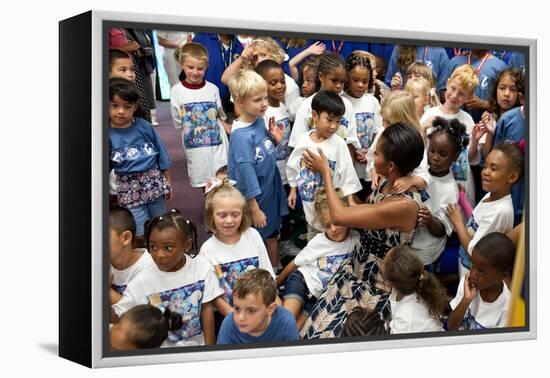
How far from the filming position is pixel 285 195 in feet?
20.6

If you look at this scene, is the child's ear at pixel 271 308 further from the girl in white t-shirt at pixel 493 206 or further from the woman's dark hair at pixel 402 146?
the girl in white t-shirt at pixel 493 206

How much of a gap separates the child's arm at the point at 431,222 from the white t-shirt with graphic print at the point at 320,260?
445 millimetres

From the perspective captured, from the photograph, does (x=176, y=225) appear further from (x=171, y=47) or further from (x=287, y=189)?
(x=171, y=47)

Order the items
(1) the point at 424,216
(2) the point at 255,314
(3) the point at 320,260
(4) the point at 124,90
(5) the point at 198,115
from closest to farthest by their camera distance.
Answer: (4) the point at 124,90 → (5) the point at 198,115 → (2) the point at 255,314 → (3) the point at 320,260 → (1) the point at 424,216

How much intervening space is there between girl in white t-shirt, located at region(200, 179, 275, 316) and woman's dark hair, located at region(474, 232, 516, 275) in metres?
1.46

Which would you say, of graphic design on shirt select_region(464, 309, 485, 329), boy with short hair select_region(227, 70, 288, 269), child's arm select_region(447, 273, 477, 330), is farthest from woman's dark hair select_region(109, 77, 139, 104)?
graphic design on shirt select_region(464, 309, 485, 329)

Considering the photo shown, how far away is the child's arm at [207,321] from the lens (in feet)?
20.0

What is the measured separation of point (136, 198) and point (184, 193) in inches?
10.4

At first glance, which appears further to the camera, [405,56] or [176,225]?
[405,56]

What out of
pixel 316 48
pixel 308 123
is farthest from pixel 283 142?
pixel 316 48

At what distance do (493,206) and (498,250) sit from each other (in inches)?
10.3

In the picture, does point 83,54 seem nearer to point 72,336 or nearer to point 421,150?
point 72,336

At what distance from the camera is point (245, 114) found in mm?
6168

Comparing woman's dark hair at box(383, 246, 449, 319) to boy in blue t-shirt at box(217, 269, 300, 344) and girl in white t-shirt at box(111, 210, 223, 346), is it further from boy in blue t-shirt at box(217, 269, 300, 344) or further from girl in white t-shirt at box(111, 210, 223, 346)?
girl in white t-shirt at box(111, 210, 223, 346)
